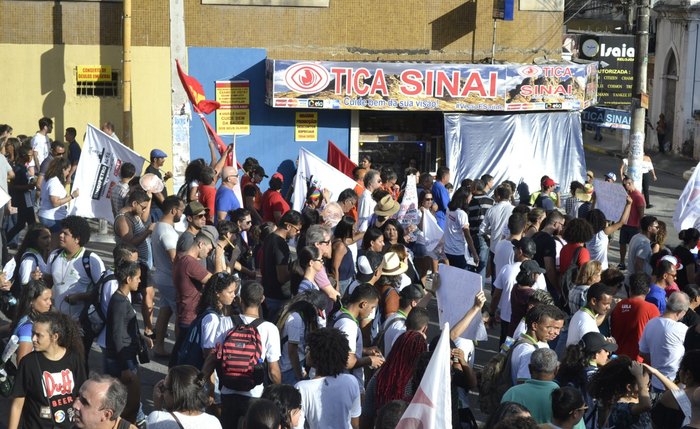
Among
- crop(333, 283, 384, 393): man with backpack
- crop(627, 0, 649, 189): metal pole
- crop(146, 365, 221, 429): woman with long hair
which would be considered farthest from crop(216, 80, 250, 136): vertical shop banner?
crop(146, 365, 221, 429): woman with long hair

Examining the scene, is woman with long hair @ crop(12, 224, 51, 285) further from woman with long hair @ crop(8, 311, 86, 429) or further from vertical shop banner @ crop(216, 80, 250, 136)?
vertical shop banner @ crop(216, 80, 250, 136)

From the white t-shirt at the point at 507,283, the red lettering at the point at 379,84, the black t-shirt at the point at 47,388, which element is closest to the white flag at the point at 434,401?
the black t-shirt at the point at 47,388

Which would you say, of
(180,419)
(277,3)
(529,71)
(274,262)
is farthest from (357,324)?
(277,3)

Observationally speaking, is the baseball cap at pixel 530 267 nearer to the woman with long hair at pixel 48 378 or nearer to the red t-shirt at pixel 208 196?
the woman with long hair at pixel 48 378

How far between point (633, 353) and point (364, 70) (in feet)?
37.5

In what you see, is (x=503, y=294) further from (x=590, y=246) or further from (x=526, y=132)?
(x=526, y=132)

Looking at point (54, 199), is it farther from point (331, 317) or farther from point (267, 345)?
point (267, 345)

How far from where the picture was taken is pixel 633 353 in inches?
372

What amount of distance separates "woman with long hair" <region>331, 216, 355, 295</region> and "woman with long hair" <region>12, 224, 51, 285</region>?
2.75 metres

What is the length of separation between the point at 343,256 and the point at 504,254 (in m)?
1.62

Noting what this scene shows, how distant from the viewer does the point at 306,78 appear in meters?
20.2

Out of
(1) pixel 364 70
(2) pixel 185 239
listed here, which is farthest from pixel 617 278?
(1) pixel 364 70

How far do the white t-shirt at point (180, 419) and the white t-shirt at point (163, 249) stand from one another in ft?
15.1

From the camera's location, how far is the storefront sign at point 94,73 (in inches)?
800
